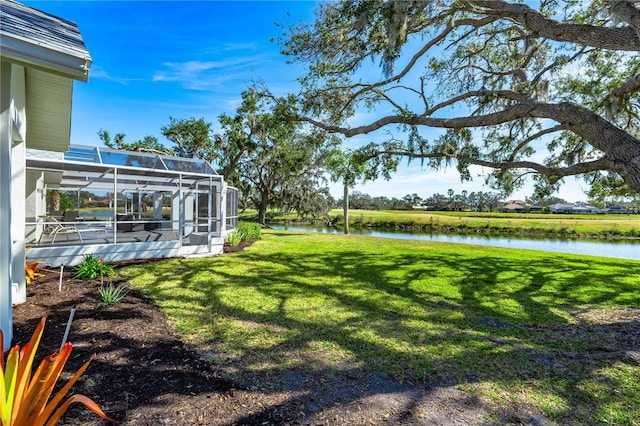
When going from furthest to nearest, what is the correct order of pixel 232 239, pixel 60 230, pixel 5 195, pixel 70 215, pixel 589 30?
1. pixel 232 239
2. pixel 70 215
3. pixel 60 230
4. pixel 589 30
5. pixel 5 195

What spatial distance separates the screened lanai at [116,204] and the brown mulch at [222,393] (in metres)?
4.81

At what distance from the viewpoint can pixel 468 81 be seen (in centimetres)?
823

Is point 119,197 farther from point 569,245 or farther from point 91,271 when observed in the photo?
point 569,245

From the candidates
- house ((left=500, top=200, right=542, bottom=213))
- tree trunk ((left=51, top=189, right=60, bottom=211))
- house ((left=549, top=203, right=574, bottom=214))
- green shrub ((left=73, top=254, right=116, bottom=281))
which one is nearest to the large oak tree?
green shrub ((left=73, top=254, right=116, bottom=281))

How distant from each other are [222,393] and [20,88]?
15.1 feet

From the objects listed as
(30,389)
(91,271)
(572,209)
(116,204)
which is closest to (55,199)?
(116,204)

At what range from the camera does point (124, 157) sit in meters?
10.3

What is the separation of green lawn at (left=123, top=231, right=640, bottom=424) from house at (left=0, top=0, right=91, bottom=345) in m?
1.87

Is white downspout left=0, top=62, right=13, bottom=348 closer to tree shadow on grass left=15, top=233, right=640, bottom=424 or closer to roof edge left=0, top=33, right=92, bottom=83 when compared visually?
roof edge left=0, top=33, right=92, bottom=83

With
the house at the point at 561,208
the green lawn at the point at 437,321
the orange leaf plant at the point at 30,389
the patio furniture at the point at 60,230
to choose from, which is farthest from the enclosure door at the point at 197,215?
the house at the point at 561,208

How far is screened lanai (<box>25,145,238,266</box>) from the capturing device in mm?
7871

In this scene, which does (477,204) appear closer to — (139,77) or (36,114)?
(139,77)

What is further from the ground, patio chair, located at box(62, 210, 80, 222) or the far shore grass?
patio chair, located at box(62, 210, 80, 222)

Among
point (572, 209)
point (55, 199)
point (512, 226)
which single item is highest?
point (572, 209)
